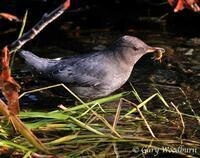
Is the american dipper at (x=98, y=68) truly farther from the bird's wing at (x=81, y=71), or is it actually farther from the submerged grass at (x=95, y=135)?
the submerged grass at (x=95, y=135)

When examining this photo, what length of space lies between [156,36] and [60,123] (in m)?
4.75

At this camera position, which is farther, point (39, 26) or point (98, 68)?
point (98, 68)

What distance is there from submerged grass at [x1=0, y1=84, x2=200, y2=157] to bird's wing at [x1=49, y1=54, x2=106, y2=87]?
1201 mm

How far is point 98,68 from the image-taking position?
21.4 ft

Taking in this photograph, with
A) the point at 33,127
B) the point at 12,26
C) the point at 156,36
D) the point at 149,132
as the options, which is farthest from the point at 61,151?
the point at 12,26

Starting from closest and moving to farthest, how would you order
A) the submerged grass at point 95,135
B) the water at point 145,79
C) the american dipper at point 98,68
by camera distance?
1. the submerged grass at point 95,135
2. the water at point 145,79
3. the american dipper at point 98,68

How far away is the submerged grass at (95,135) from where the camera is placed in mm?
4508

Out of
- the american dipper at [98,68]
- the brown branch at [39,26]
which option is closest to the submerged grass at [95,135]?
the brown branch at [39,26]

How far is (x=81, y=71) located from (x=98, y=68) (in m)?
0.20

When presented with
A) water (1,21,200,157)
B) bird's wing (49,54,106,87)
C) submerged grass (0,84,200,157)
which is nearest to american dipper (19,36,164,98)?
bird's wing (49,54,106,87)

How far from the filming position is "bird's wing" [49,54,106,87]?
21.2ft

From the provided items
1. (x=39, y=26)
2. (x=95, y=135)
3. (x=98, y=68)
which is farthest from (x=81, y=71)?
(x=95, y=135)

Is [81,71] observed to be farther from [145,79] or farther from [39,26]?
[39,26]

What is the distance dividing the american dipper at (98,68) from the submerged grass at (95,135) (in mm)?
1147
